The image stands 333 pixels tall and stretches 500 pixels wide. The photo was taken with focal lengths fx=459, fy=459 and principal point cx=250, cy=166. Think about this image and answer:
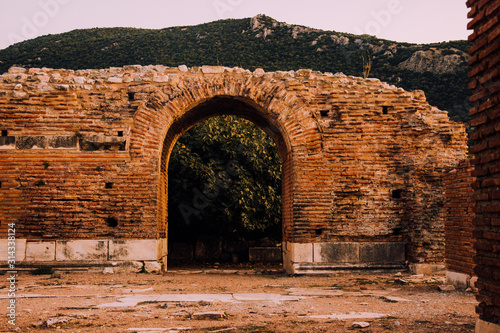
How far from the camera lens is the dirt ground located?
4531mm

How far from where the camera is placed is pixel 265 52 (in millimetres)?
31500

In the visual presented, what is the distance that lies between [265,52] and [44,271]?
25342 millimetres

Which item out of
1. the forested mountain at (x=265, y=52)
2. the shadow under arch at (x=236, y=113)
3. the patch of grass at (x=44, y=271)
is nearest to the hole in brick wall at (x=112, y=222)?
the shadow under arch at (x=236, y=113)

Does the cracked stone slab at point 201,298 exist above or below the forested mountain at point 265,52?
below

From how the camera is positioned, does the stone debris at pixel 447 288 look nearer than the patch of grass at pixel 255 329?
No

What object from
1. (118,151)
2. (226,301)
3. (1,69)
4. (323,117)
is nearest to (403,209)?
(323,117)

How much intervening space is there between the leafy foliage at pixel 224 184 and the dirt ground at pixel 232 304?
594 centimetres

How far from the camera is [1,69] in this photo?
31312mm

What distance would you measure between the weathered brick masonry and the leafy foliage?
14.6 feet

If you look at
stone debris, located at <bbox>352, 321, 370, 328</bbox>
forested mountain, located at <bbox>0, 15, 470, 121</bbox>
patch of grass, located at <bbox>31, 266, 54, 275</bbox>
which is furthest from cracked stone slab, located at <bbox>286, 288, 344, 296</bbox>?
forested mountain, located at <bbox>0, 15, 470, 121</bbox>

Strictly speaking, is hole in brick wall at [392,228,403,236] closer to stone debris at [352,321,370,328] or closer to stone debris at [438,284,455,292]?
stone debris at [438,284,455,292]

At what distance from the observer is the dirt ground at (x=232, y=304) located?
453cm

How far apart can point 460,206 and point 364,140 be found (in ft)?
10.1

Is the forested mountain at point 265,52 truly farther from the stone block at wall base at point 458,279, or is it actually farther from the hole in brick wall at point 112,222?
the hole in brick wall at point 112,222
